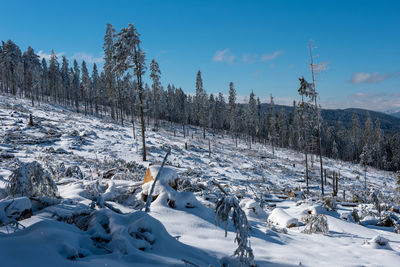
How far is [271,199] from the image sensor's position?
1188 centimetres

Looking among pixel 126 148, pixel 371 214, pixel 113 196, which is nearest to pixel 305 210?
pixel 371 214

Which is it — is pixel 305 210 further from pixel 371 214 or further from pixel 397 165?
pixel 397 165

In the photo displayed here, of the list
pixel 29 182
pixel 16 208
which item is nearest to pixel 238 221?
pixel 16 208

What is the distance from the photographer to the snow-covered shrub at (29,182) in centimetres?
445

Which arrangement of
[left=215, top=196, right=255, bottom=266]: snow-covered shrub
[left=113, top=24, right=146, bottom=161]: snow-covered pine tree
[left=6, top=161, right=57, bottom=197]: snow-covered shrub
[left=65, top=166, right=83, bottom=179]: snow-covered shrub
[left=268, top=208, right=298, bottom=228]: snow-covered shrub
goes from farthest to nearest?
[left=113, top=24, right=146, bottom=161]: snow-covered pine tree < [left=65, top=166, right=83, bottom=179]: snow-covered shrub < [left=268, top=208, right=298, bottom=228]: snow-covered shrub < [left=6, top=161, right=57, bottom=197]: snow-covered shrub < [left=215, top=196, right=255, bottom=266]: snow-covered shrub

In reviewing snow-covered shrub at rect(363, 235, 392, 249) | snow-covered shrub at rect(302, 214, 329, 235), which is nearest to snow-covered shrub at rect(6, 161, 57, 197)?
snow-covered shrub at rect(302, 214, 329, 235)

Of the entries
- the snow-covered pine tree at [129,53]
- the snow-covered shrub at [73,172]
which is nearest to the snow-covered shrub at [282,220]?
the snow-covered shrub at [73,172]

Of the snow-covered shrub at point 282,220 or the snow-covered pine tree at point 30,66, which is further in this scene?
the snow-covered pine tree at point 30,66

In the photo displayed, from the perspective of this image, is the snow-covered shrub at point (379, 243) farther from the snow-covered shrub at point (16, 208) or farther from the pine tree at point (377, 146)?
the pine tree at point (377, 146)

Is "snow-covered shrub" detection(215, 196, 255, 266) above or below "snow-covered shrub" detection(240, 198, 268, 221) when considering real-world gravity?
above

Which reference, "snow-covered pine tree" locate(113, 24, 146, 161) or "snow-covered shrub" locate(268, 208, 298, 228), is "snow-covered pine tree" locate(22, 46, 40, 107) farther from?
"snow-covered shrub" locate(268, 208, 298, 228)

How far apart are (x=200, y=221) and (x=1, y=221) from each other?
11.4 ft

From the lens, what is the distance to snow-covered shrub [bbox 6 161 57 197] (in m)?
4.45

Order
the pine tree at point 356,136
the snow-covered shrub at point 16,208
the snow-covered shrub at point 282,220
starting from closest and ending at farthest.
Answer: the snow-covered shrub at point 16,208 < the snow-covered shrub at point 282,220 < the pine tree at point 356,136
